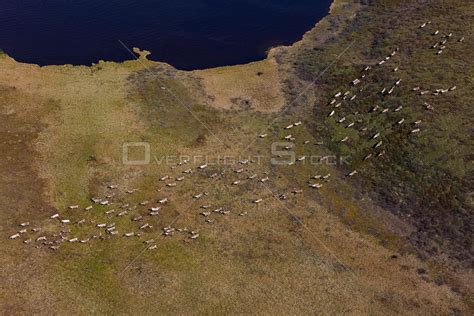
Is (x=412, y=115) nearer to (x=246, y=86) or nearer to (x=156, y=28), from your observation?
(x=246, y=86)

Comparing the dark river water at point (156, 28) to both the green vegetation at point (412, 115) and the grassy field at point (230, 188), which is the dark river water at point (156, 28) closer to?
the grassy field at point (230, 188)

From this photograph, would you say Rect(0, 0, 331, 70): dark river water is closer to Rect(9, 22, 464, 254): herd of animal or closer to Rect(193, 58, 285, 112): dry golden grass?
Rect(193, 58, 285, 112): dry golden grass

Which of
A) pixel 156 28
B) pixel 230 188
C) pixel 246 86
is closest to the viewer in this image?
pixel 230 188

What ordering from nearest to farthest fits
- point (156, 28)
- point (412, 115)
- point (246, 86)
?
point (412, 115)
point (246, 86)
point (156, 28)

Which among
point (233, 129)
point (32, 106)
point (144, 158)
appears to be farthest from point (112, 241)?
point (32, 106)

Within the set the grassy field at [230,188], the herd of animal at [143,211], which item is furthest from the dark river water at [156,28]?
the herd of animal at [143,211]

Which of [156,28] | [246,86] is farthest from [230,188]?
[156,28]
